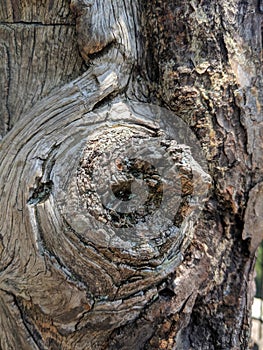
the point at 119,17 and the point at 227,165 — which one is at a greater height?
the point at 119,17

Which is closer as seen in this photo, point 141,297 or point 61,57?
point 141,297

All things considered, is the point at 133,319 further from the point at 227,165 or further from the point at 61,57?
the point at 61,57

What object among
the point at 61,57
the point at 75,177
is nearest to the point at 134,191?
the point at 75,177

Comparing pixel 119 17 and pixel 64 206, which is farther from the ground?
pixel 119 17

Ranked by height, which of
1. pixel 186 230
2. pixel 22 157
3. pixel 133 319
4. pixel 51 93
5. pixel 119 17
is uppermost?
pixel 119 17

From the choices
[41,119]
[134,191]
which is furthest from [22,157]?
[134,191]

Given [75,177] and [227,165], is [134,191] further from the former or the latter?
[227,165]
